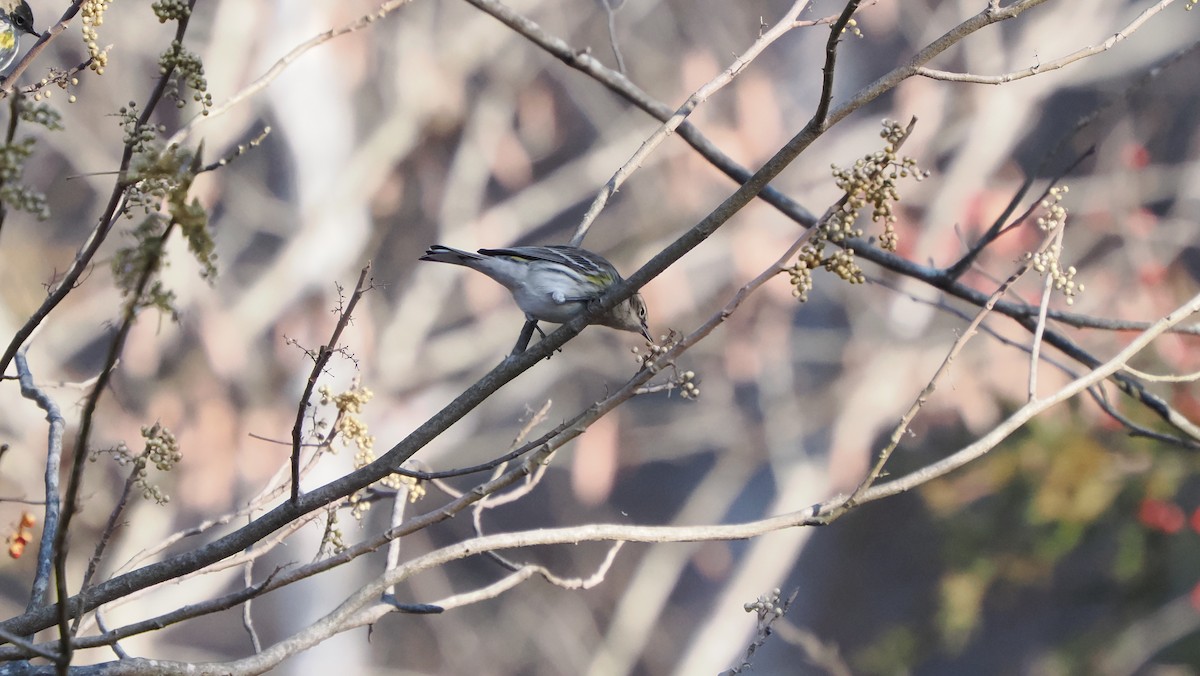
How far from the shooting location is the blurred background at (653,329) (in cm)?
617

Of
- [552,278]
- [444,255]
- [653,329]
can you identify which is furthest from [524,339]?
[653,329]

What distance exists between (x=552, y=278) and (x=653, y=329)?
4635mm

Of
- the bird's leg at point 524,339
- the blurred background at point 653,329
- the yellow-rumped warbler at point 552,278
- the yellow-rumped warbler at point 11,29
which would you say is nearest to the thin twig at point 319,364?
the bird's leg at point 524,339

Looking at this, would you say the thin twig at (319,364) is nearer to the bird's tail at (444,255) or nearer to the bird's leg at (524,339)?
the bird's leg at (524,339)

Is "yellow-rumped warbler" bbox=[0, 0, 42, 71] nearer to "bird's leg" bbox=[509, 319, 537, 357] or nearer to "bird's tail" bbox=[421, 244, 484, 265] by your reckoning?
"bird's tail" bbox=[421, 244, 484, 265]

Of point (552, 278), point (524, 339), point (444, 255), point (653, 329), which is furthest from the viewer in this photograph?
point (653, 329)

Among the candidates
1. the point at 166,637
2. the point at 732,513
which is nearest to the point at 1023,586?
the point at 732,513

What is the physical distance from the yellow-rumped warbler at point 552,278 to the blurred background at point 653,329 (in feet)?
11.3

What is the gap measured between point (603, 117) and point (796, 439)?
106 inches

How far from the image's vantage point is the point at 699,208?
748 cm

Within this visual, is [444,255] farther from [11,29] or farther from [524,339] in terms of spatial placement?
[11,29]

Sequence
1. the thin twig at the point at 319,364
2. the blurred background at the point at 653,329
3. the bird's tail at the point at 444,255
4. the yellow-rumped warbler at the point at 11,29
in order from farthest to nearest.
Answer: the blurred background at the point at 653,329 < the bird's tail at the point at 444,255 < the yellow-rumped warbler at the point at 11,29 < the thin twig at the point at 319,364

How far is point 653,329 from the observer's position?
23.6 feet

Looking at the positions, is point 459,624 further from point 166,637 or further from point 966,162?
point 966,162
